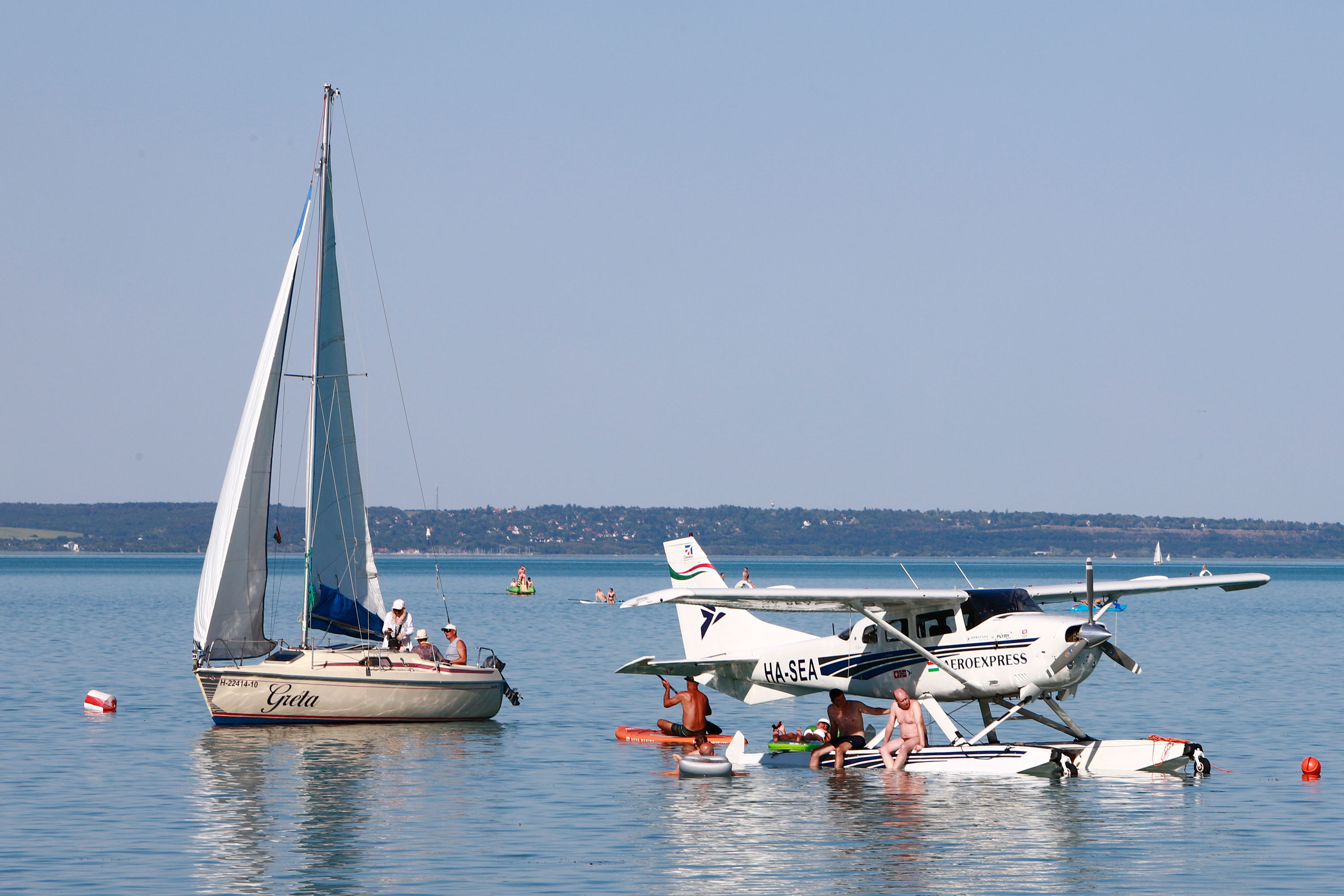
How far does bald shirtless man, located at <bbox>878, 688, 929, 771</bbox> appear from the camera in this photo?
20688 millimetres

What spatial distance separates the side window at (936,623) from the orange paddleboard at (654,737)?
431 centimetres

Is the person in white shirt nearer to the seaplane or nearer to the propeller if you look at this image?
the seaplane

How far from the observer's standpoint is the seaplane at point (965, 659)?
1955 centimetres

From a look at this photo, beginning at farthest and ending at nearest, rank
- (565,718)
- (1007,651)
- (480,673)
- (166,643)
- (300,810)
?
1. (166,643)
2. (565,718)
3. (480,673)
4. (1007,651)
5. (300,810)

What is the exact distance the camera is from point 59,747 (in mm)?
23797

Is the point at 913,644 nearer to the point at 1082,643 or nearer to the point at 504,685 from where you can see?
the point at 1082,643

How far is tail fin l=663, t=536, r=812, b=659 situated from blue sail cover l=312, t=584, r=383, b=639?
594 centimetres

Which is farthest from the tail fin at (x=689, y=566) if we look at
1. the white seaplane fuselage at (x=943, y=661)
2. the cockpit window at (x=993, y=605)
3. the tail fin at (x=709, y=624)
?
the cockpit window at (x=993, y=605)

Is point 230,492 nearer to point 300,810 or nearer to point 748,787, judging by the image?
point 300,810

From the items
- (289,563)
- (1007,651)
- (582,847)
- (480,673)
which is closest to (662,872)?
(582,847)

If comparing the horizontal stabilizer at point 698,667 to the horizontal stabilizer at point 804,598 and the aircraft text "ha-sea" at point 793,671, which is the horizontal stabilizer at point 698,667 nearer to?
the aircraft text "ha-sea" at point 793,671

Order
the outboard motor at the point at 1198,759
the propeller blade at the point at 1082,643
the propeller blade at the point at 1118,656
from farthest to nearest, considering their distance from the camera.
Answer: the outboard motor at the point at 1198,759, the propeller blade at the point at 1118,656, the propeller blade at the point at 1082,643

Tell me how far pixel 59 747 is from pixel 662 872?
532 inches

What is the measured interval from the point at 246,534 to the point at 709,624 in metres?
7.78
